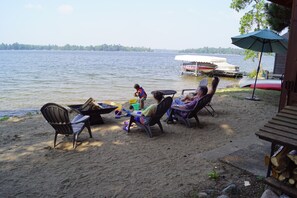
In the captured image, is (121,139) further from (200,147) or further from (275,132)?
(275,132)

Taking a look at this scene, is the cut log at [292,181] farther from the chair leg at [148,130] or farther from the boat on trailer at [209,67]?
the boat on trailer at [209,67]

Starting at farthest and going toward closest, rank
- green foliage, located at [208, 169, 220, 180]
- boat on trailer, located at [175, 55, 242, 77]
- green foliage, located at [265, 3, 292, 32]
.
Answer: boat on trailer, located at [175, 55, 242, 77]
green foliage, located at [265, 3, 292, 32]
green foliage, located at [208, 169, 220, 180]

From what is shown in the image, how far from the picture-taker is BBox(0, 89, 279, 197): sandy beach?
10.8ft

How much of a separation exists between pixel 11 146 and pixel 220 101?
7.11m

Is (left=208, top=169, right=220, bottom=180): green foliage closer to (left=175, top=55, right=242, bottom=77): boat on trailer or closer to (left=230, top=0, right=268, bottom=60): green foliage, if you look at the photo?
(left=230, top=0, right=268, bottom=60): green foliage

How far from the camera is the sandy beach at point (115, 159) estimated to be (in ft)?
10.8

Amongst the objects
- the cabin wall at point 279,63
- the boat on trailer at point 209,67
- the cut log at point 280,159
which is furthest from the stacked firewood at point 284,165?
the boat on trailer at point 209,67

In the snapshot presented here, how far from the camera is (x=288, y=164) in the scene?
2760 mm

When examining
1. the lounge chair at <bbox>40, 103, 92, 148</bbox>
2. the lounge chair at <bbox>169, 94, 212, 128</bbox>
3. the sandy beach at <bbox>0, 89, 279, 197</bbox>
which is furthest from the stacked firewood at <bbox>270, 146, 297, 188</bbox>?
the lounge chair at <bbox>40, 103, 92, 148</bbox>

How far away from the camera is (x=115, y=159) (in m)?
4.25

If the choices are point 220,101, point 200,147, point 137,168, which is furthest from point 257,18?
point 137,168

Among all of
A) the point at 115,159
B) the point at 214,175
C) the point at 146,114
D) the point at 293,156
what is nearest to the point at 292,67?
the point at 293,156

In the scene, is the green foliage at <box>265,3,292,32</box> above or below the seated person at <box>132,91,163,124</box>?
above

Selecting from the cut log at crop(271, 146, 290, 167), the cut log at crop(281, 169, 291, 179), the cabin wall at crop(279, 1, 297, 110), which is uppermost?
the cabin wall at crop(279, 1, 297, 110)
